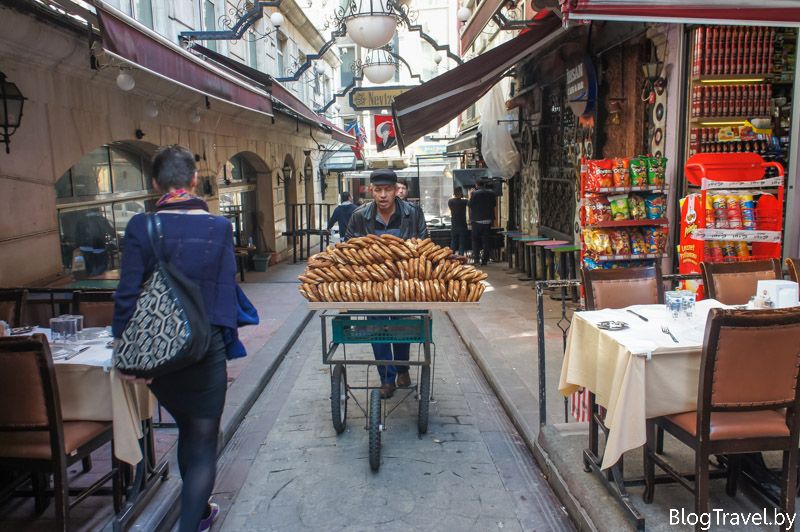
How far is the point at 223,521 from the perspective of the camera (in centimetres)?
364

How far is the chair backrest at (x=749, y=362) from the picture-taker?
107 inches

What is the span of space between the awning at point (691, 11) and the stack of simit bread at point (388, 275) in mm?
1815

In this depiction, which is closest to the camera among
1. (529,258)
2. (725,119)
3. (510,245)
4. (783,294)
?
(783,294)

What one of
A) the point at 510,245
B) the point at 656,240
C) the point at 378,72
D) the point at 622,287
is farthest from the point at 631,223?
the point at 510,245

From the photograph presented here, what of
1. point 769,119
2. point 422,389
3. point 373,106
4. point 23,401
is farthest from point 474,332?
point 373,106

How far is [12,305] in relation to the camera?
404 centimetres

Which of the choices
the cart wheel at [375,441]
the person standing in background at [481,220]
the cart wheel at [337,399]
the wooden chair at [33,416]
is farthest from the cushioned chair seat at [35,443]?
the person standing in background at [481,220]

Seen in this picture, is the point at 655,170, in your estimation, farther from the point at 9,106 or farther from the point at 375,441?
the point at 9,106

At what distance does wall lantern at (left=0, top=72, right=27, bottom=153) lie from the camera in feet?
17.3

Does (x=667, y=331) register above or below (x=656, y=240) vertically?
below

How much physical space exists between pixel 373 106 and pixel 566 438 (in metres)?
9.80

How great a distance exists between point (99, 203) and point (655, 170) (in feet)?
22.6

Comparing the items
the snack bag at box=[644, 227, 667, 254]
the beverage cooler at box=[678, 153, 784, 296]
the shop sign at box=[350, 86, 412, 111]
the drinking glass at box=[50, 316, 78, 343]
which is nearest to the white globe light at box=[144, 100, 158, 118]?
the shop sign at box=[350, 86, 412, 111]

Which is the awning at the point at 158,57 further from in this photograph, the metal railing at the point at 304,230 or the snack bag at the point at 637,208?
the metal railing at the point at 304,230
